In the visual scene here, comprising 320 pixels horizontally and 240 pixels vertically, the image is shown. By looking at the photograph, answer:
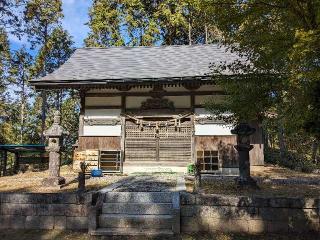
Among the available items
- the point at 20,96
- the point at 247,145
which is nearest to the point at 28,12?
the point at 20,96

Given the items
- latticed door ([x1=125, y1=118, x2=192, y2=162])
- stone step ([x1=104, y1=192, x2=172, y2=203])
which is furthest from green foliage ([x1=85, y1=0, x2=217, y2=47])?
stone step ([x1=104, y1=192, x2=172, y2=203])

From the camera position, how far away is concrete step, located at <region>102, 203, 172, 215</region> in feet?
26.8

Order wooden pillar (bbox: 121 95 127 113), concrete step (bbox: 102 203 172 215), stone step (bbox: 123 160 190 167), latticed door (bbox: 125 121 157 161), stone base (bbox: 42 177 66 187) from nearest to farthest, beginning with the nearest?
1. concrete step (bbox: 102 203 172 215)
2. stone base (bbox: 42 177 66 187)
3. stone step (bbox: 123 160 190 167)
4. latticed door (bbox: 125 121 157 161)
5. wooden pillar (bbox: 121 95 127 113)

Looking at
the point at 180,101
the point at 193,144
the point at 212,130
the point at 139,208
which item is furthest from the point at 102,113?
the point at 139,208

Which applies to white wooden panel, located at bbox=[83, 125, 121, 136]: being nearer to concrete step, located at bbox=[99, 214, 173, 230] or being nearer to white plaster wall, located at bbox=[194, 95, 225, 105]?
white plaster wall, located at bbox=[194, 95, 225, 105]

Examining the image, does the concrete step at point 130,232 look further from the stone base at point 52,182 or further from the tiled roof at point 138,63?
the tiled roof at point 138,63

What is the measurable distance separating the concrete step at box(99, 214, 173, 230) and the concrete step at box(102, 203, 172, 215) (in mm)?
254

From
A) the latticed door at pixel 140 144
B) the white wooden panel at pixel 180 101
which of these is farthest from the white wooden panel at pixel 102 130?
the white wooden panel at pixel 180 101

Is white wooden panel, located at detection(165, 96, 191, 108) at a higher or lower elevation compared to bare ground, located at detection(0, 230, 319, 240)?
higher

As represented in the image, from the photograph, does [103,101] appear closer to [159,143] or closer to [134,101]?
[134,101]

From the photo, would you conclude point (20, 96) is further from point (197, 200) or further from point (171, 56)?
point (197, 200)

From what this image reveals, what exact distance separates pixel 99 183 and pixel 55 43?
20959 millimetres

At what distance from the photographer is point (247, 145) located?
33.7 feet

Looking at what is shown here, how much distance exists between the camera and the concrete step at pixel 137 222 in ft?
25.6
